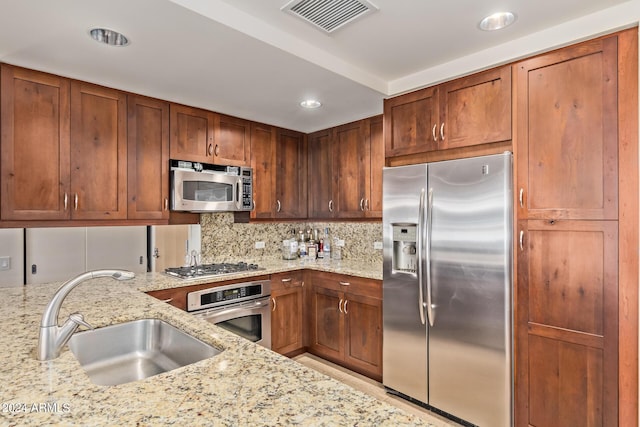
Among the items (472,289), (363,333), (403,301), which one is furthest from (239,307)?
(472,289)

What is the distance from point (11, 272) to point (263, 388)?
2.27 meters

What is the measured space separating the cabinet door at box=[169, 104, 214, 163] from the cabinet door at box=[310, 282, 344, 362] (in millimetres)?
1551

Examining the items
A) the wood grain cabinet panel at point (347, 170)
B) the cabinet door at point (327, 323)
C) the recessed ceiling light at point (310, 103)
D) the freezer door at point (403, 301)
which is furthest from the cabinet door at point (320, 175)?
the freezer door at point (403, 301)

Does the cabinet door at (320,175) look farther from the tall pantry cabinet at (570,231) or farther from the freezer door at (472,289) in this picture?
the tall pantry cabinet at (570,231)

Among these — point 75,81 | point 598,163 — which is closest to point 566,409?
point 598,163

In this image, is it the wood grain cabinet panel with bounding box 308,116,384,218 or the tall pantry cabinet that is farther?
the wood grain cabinet panel with bounding box 308,116,384,218

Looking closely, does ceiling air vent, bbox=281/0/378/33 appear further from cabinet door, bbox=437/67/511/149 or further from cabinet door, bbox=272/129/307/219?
cabinet door, bbox=272/129/307/219

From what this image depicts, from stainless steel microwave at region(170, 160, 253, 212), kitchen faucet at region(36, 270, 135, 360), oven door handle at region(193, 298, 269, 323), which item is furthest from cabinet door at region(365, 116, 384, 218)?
kitchen faucet at region(36, 270, 135, 360)

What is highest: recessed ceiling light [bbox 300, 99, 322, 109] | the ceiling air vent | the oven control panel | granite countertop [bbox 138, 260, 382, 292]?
the ceiling air vent

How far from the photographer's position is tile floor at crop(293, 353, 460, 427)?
246 cm

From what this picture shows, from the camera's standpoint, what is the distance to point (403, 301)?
2.62m

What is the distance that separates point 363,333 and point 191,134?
7.16 feet

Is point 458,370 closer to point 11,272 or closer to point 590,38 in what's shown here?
point 590,38

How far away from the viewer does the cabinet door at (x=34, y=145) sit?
7.46ft
